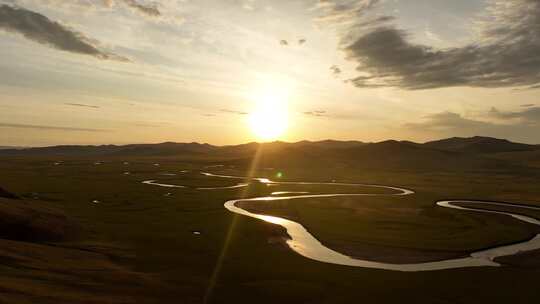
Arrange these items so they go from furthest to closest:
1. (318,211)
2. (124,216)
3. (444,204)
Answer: (444,204) < (318,211) < (124,216)

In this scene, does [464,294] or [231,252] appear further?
[231,252]

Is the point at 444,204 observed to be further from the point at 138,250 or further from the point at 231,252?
the point at 138,250

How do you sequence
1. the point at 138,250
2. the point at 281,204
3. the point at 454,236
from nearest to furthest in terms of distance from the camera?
the point at 138,250, the point at 454,236, the point at 281,204

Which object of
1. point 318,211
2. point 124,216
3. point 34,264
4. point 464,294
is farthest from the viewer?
point 318,211

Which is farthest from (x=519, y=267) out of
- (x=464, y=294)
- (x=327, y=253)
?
(x=327, y=253)

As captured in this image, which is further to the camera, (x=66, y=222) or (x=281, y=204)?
(x=281, y=204)

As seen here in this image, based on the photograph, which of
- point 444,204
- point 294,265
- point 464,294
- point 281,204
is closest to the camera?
point 464,294

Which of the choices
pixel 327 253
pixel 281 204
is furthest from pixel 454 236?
pixel 281 204

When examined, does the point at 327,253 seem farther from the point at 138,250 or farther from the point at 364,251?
the point at 138,250

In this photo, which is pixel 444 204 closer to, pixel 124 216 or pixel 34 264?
pixel 124 216
